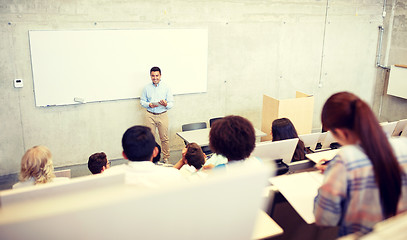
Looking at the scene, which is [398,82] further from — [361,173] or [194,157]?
[361,173]

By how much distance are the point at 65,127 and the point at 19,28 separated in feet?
5.02

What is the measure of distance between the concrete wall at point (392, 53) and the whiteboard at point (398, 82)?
0.71ft

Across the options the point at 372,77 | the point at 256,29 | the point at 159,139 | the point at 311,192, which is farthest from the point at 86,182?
the point at 372,77

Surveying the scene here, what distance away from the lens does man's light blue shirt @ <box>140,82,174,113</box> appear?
5406 mm

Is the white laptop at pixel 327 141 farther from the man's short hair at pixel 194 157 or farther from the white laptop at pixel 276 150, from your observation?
the man's short hair at pixel 194 157

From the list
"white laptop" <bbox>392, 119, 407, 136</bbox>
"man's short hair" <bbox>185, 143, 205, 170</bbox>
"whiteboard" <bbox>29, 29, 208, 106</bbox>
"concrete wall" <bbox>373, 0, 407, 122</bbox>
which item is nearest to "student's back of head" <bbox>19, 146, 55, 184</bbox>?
"man's short hair" <bbox>185, 143, 205, 170</bbox>

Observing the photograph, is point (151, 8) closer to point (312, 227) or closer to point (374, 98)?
point (312, 227)

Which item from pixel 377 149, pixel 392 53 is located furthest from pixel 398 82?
pixel 377 149

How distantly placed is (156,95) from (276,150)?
2.85 meters

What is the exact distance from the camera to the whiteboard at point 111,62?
494 cm

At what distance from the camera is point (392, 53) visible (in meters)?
7.10

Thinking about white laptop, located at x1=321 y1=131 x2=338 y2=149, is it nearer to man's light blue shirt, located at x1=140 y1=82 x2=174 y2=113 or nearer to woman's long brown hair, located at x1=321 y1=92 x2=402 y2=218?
man's light blue shirt, located at x1=140 y1=82 x2=174 y2=113

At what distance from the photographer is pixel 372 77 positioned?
732cm

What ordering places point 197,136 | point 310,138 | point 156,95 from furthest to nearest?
point 156,95 < point 197,136 < point 310,138
